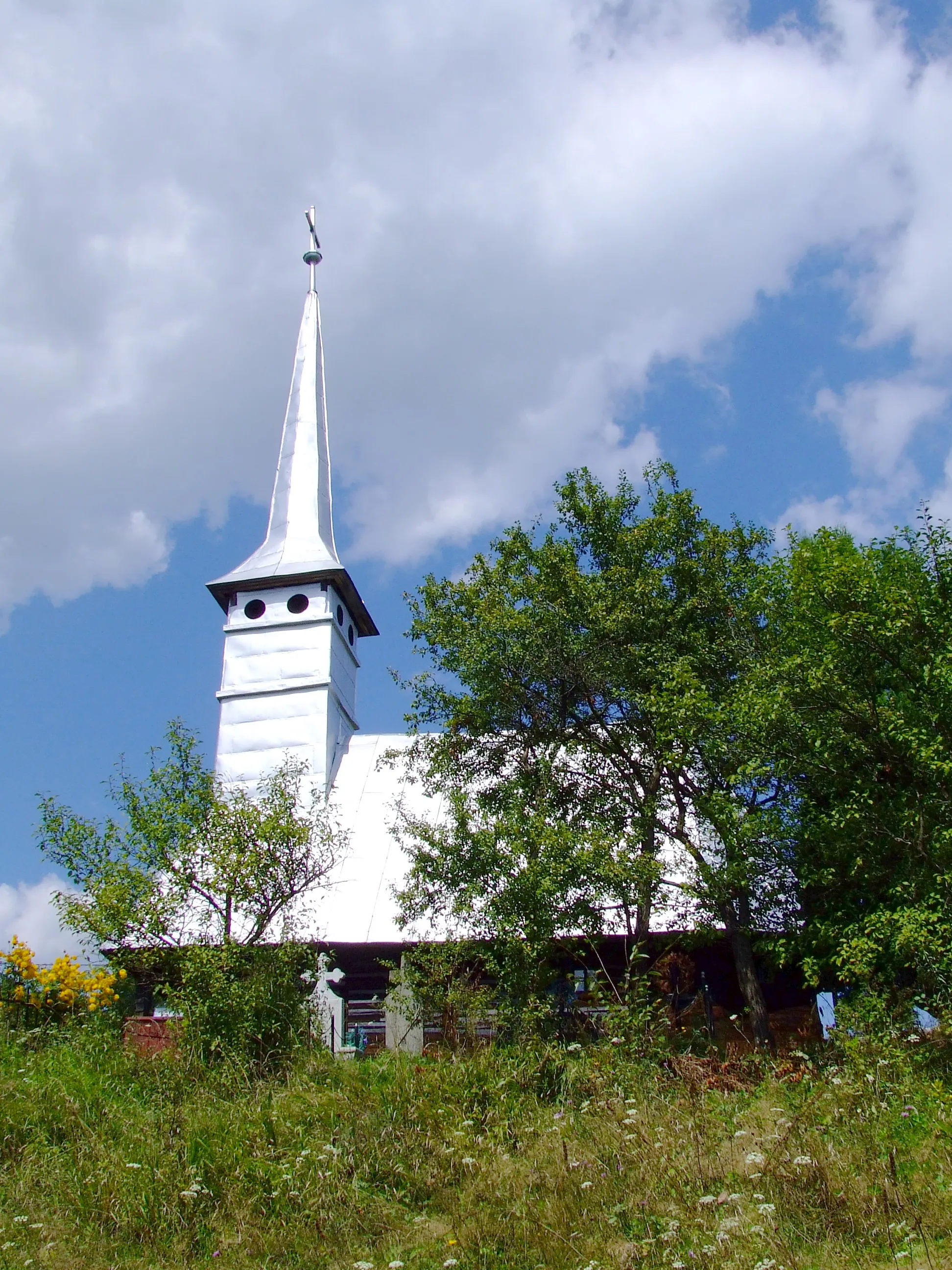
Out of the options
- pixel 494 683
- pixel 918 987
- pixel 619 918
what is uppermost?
pixel 494 683

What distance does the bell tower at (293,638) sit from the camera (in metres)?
21.5

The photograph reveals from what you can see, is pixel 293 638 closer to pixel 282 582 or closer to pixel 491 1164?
pixel 282 582

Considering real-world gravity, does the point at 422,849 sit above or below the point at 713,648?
below

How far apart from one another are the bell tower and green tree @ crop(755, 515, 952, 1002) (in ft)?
39.5

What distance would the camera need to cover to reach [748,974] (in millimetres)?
12062

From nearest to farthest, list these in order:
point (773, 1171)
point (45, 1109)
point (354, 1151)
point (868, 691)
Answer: point (773, 1171) < point (354, 1151) < point (45, 1109) < point (868, 691)

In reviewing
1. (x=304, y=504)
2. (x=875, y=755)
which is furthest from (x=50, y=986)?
(x=304, y=504)

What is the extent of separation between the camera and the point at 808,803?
11.1 meters

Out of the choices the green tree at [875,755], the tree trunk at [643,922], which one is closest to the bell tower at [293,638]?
the tree trunk at [643,922]

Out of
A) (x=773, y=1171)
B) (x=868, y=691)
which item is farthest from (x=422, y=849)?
(x=773, y=1171)

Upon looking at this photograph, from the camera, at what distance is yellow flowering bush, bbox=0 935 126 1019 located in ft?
39.7

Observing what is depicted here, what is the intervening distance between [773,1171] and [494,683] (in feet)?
24.0

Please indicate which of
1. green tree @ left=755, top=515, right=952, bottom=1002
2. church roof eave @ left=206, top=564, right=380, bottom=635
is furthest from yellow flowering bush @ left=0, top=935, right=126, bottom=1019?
church roof eave @ left=206, top=564, right=380, bottom=635

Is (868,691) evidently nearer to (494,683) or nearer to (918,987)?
(918,987)
